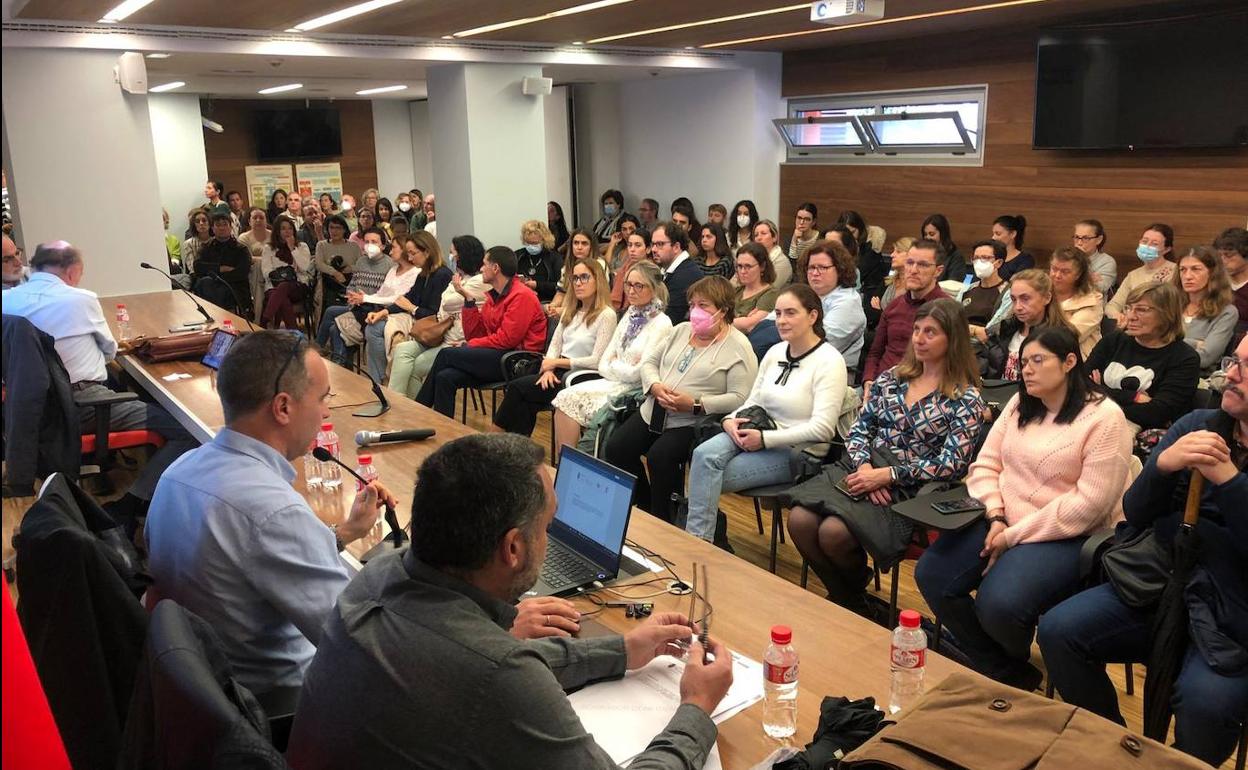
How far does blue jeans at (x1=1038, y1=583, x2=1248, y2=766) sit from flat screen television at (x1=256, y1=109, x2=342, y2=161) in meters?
14.6

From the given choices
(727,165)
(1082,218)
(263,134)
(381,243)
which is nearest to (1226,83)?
(1082,218)

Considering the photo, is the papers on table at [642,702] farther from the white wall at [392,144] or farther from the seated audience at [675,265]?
the white wall at [392,144]

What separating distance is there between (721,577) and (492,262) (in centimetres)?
361

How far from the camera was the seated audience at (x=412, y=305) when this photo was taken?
6.43 meters

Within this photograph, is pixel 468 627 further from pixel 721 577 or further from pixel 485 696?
pixel 721 577

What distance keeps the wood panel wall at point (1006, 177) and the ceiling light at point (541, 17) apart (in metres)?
3.67

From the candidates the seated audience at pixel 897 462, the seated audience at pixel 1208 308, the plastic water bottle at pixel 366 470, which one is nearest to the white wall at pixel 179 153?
the plastic water bottle at pixel 366 470

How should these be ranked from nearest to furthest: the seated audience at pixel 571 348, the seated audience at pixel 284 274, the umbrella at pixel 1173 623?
the umbrella at pixel 1173 623, the seated audience at pixel 571 348, the seated audience at pixel 284 274

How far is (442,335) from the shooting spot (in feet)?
20.1

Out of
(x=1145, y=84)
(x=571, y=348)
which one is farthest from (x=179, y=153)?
(x=1145, y=84)

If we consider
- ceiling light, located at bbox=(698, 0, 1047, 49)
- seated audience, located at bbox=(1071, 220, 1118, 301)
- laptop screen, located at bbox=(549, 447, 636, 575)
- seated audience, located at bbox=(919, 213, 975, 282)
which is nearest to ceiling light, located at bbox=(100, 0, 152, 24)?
ceiling light, located at bbox=(698, 0, 1047, 49)

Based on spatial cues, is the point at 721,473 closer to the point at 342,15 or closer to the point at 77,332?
the point at 77,332

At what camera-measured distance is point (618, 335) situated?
502 centimetres

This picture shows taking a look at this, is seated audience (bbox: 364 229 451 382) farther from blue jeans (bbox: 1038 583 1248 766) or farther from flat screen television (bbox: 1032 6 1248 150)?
flat screen television (bbox: 1032 6 1248 150)
